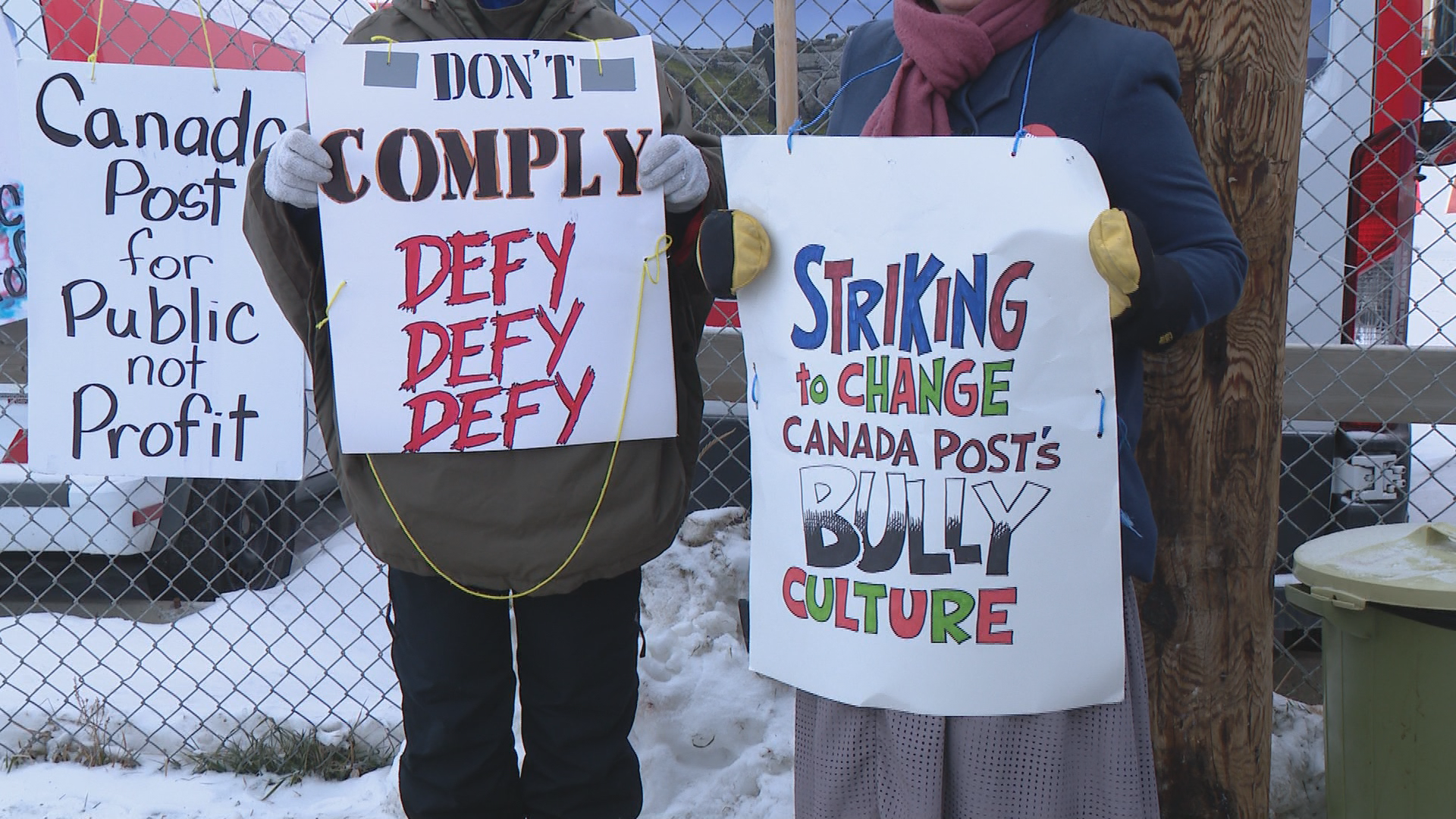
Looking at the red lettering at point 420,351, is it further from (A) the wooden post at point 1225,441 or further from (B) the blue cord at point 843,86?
(A) the wooden post at point 1225,441

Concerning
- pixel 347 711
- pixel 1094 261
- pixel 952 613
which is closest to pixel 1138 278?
pixel 1094 261

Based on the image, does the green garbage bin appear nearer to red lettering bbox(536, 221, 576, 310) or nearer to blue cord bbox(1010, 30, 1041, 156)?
blue cord bbox(1010, 30, 1041, 156)

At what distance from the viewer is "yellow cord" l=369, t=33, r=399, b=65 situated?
5.92 feet

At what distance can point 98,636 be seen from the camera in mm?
3559

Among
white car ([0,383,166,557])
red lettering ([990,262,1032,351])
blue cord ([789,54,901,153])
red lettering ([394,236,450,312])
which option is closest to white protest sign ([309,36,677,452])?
red lettering ([394,236,450,312])

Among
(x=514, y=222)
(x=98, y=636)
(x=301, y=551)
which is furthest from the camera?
(x=301, y=551)

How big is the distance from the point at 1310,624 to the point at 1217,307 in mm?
1964

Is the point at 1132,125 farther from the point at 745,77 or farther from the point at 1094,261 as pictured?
the point at 745,77

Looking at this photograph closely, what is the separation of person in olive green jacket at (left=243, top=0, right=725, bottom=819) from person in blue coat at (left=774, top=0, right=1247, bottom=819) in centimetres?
45

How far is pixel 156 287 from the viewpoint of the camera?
2314 mm

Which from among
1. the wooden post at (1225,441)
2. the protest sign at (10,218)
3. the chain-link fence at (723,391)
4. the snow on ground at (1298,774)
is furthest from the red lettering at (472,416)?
the snow on ground at (1298,774)

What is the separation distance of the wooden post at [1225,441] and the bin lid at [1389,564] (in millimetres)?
178

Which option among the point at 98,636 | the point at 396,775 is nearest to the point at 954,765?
the point at 396,775

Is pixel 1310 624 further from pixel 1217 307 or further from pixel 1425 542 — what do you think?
pixel 1217 307
